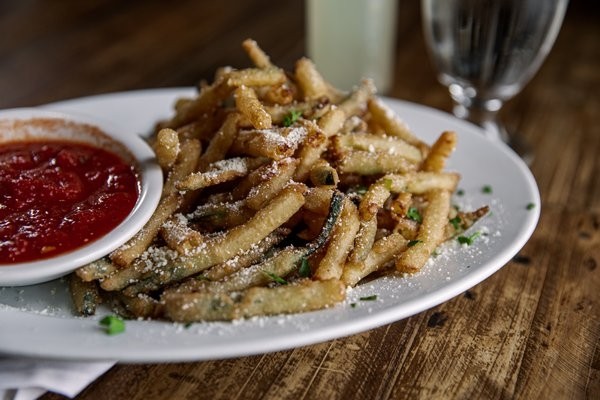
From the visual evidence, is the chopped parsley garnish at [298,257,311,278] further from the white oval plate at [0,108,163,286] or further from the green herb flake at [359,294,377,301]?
the white oval plate at [0,108,163,286]

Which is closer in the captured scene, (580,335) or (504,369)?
(504,369)

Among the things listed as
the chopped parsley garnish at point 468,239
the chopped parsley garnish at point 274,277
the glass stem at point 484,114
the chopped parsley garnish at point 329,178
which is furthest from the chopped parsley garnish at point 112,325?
the glass stem at point 484,114

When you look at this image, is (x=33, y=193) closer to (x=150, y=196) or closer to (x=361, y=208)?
(x=150, y=196)

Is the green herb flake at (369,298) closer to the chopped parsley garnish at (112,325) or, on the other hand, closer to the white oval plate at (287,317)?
the white oval plate at (287,317)

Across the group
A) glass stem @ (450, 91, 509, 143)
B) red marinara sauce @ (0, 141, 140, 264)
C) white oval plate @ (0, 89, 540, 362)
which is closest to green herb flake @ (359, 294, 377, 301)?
white oval plate @ (0, 89, 540, 362)

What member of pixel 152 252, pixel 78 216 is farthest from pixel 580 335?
pixel 78 216

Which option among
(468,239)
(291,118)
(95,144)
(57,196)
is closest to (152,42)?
(95,144)

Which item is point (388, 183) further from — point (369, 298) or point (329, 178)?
point (369, 298)

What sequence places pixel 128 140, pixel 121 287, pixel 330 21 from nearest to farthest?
pixel 121 287 < pixel 128 140 < pixel 330 21
